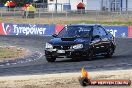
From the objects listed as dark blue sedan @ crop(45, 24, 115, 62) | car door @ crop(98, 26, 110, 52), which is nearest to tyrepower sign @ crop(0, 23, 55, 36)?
car door @ crop(98, 26, 110, 52)

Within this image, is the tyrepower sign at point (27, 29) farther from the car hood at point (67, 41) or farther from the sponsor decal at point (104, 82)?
the sponsor decal at point (104, 82)

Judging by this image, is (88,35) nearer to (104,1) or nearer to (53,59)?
(53,59)

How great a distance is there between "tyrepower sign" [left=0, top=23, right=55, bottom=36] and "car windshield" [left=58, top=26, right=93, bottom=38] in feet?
72.4

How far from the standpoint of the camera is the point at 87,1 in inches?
3792

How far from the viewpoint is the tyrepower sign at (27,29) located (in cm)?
4638

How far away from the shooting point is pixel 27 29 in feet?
156

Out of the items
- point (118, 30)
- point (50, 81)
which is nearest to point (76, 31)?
point (50, 81)

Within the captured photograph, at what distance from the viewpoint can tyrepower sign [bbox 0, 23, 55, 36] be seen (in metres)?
46.4

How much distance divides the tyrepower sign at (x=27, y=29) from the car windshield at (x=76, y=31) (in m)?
22.1

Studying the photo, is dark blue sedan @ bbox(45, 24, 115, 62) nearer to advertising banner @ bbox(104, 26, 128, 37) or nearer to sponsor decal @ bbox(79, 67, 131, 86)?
sponsor decal @ bbox(79, 67, 131, 86)

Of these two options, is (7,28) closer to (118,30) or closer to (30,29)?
(30,29)

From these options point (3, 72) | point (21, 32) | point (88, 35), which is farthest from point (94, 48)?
point (21, 32)

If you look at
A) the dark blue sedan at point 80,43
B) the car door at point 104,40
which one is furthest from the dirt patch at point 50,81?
the car door at point 104,40

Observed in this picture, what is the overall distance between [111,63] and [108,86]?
307 inches
